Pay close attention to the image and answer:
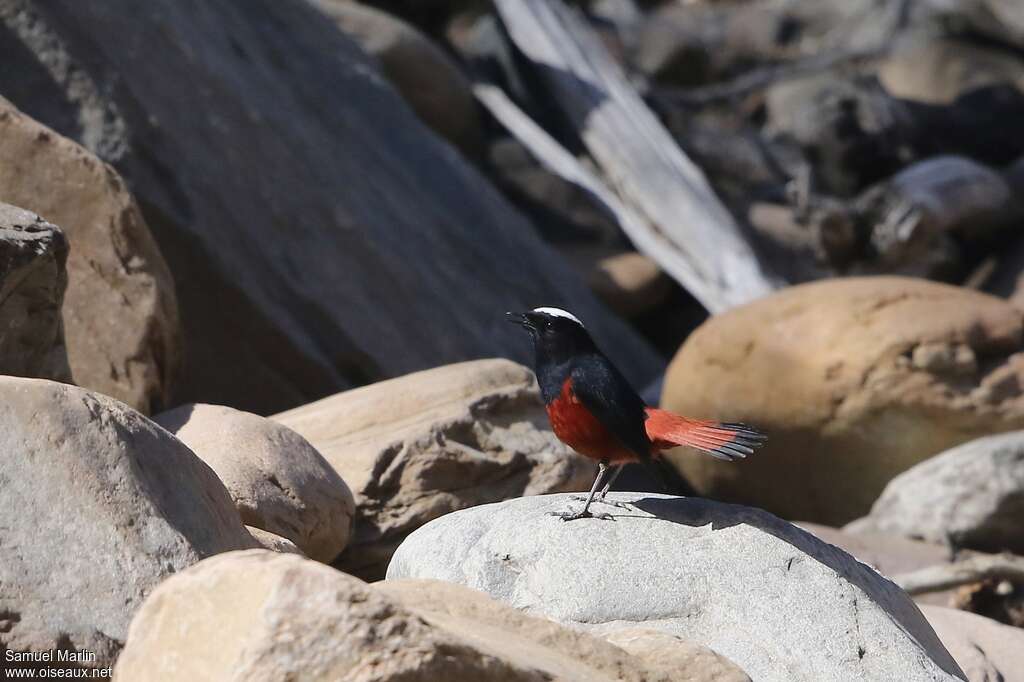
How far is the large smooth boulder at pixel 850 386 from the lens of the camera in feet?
23.2

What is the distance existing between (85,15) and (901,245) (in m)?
6.21

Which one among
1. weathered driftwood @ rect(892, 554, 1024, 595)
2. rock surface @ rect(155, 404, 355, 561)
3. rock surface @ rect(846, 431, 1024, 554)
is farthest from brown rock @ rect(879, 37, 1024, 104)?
rock surface @ rect(155, 404, 355, 561)

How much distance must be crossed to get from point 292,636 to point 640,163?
867 centimetres

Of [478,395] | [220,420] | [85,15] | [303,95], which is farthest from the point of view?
[303,95]

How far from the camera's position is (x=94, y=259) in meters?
4.94

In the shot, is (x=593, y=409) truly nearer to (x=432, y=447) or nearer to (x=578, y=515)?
(x=578, y=515)

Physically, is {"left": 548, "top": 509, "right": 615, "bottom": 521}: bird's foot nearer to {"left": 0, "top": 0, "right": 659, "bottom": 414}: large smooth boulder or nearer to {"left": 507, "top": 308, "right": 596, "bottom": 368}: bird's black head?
{"left": 507, "top": 308, "right": 596, "bottom": 368}: bird's black head

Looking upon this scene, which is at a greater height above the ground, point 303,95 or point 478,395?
point 303,95

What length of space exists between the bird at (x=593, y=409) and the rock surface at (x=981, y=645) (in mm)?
1098

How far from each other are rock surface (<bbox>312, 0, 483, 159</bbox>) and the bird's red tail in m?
6.63

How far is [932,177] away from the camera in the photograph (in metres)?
10.3

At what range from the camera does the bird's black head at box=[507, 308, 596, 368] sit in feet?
13.1

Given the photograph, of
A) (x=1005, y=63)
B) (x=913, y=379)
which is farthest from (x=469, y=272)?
(x=1005, y=63)

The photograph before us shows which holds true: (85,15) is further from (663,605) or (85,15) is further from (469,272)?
(663,605)
